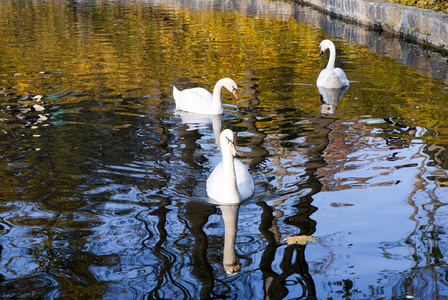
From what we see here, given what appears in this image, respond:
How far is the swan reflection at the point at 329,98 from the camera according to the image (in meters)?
9.33

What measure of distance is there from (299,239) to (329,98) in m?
5.52

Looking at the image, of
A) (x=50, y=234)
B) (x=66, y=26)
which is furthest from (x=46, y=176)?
(x=66, y=26)

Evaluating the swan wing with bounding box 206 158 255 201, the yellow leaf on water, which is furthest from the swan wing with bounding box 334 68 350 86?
the yellow leaf on water

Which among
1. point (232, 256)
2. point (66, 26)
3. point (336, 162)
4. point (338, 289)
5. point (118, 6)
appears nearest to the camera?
point (338, 289)

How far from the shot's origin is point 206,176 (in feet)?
21.6

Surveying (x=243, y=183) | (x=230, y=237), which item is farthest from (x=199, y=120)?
(x=230, y=237)

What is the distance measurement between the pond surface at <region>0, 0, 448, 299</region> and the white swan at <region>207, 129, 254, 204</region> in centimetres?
10

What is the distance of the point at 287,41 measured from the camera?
1677 cm

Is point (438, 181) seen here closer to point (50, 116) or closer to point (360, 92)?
point (360, 92)

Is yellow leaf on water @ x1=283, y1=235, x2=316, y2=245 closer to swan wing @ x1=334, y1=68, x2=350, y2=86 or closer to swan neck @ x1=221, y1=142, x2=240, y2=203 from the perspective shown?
swan neck @ x1=221, y1=142, x2=240, y2=203

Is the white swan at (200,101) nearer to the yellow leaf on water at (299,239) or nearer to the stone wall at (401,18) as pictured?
the yellow leaf on water at (299,239)

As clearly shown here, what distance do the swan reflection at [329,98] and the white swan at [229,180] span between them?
368 centimetres

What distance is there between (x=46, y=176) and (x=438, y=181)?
4.24 metres

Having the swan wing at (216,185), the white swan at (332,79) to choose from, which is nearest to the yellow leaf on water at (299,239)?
the swan wing at (216,185)
